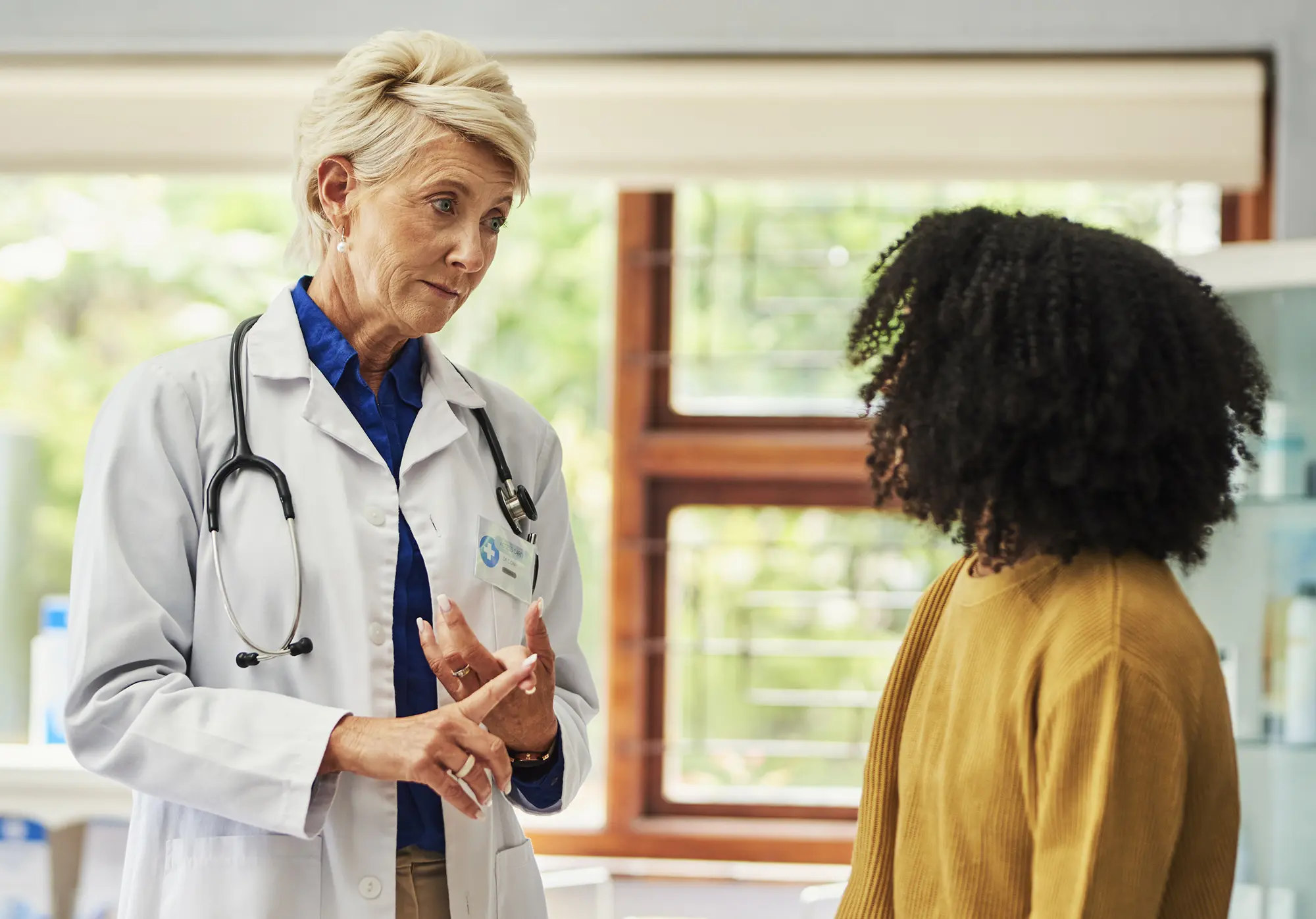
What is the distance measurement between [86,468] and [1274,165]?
7.64 ft

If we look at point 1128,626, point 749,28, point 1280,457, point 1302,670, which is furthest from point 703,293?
point 1128,626

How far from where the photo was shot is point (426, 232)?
1.35 m

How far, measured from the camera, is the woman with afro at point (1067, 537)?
90 cm

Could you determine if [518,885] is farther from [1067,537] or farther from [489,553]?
[1067,537]

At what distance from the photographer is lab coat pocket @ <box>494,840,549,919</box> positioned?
4.50 feet

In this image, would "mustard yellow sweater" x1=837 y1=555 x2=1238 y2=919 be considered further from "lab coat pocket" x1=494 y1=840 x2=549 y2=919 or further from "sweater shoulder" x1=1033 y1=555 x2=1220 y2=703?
"lab coat pocket" x1=494 y1=840 x2=549 y2=919

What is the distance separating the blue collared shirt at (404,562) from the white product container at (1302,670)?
155 centimetres

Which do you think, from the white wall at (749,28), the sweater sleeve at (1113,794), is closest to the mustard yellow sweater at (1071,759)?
the sweater sleeve at (1113,794)

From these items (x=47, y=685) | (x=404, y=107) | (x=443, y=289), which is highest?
(x=404, y=107)

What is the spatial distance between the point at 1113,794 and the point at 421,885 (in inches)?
30.2

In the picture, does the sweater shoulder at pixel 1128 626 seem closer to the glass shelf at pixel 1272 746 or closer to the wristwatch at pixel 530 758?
the wristwatch at pixel 530 758

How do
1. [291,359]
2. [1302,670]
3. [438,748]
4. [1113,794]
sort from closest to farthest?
1. [1113,794]
2. [438,748]
3. [291,359]
4. [1302,670]

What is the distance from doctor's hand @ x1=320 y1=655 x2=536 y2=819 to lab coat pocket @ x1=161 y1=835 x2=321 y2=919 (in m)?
0.12

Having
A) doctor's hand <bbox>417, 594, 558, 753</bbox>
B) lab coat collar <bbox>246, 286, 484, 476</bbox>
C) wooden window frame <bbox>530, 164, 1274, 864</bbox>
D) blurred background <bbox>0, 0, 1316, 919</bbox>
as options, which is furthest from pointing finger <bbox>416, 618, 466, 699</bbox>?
wooden window frame <bbox>530, 164, 1274, 864</bbox>
